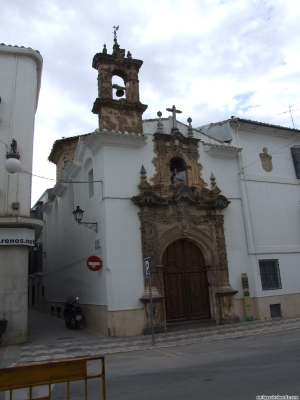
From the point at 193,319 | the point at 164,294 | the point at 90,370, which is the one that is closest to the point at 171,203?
the point at 164,294

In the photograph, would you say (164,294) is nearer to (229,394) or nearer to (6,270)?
(6,270)

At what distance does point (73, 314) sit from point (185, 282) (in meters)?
4.79

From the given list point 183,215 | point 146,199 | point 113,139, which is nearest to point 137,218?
point 146,199

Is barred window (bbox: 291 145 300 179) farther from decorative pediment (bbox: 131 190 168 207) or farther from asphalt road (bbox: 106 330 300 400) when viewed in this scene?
asphalt road (bbox: 106 330 300 400)

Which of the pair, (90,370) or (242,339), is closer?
(90,370)

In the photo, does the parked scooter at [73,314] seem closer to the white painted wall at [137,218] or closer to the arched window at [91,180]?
the white painted wall at [137,218]

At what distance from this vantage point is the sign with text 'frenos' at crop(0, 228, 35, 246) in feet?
36.5

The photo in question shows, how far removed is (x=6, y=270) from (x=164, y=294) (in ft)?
18.8

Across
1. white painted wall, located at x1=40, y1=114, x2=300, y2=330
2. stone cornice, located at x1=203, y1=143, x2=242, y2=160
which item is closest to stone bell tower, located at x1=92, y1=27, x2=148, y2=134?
white painted wall, located at x1=40, y1=114, x2=300, y2=330

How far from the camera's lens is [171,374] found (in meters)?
6.54

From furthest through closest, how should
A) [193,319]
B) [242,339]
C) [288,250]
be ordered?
1. [288,250]
2. [193,319]
3. [242,339]

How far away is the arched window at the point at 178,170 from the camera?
15125 millimetres

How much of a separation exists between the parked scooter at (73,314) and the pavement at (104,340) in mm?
325

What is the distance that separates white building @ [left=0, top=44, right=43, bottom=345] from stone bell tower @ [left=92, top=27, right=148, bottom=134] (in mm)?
2591
